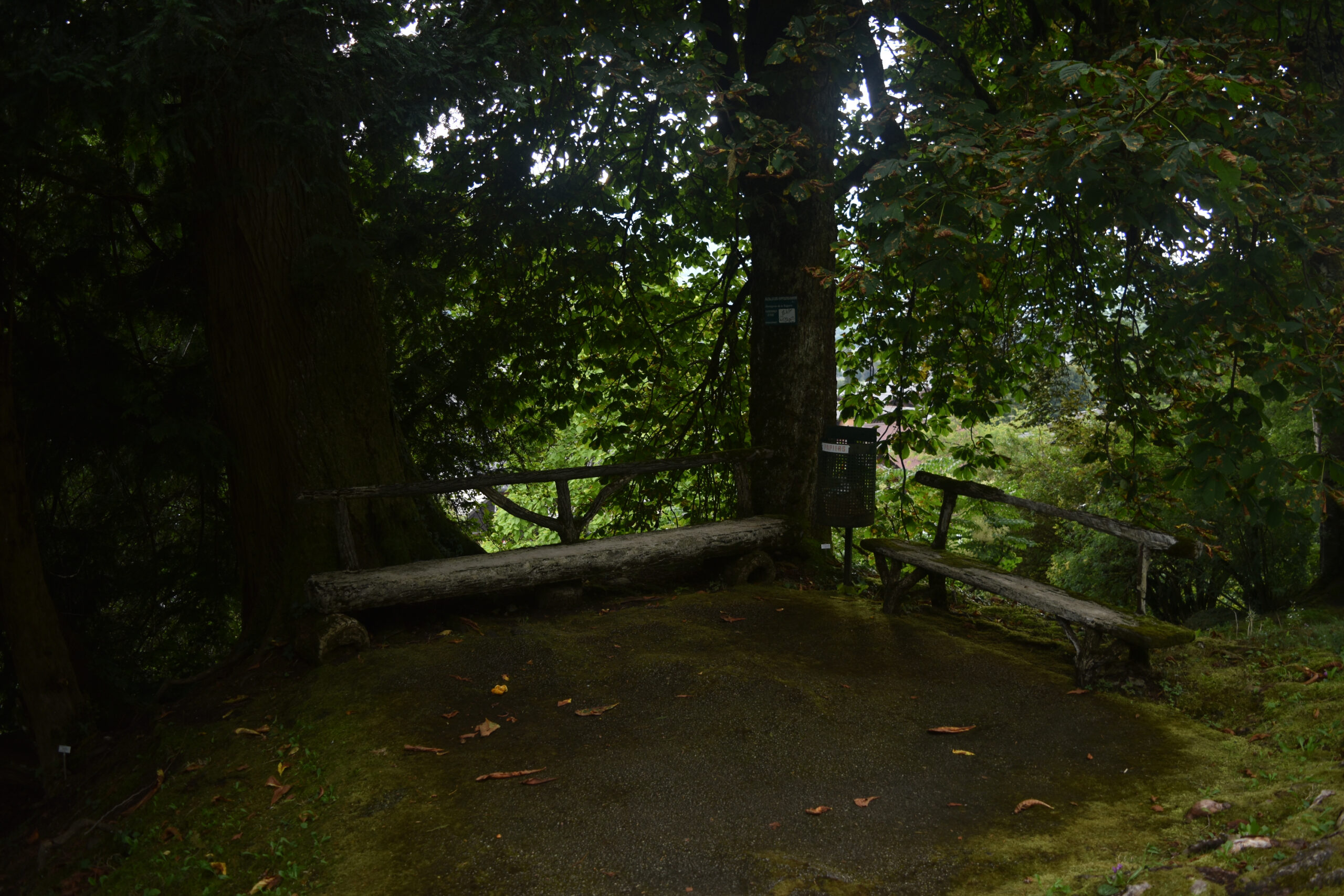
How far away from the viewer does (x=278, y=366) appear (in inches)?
250

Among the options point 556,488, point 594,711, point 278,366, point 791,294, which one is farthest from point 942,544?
point 278,366

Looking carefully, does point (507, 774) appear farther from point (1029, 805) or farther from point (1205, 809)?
point (1205, 809)

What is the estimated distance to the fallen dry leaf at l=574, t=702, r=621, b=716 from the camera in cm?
497

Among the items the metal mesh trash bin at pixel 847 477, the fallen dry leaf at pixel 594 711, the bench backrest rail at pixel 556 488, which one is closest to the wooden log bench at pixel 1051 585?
the metal mesh trash bin at pixel 847 477

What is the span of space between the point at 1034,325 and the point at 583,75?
6168mm

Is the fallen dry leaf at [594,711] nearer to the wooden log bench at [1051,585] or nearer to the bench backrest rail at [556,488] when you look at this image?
the bench backrest rail at [556,488]

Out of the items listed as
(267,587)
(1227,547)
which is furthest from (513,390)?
(1227,547)

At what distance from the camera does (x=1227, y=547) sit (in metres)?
10.4

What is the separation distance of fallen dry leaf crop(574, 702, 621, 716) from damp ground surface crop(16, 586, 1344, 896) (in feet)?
0.09

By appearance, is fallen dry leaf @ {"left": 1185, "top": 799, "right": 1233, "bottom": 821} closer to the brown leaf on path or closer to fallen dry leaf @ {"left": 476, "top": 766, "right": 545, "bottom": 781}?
the brown leaf on path

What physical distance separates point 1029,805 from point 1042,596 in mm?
1915

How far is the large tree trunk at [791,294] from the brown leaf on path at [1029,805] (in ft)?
14.6

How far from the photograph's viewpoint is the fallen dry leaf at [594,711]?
4969 millimetres

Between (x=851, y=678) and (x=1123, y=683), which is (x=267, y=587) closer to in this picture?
(x=851, y=678)
